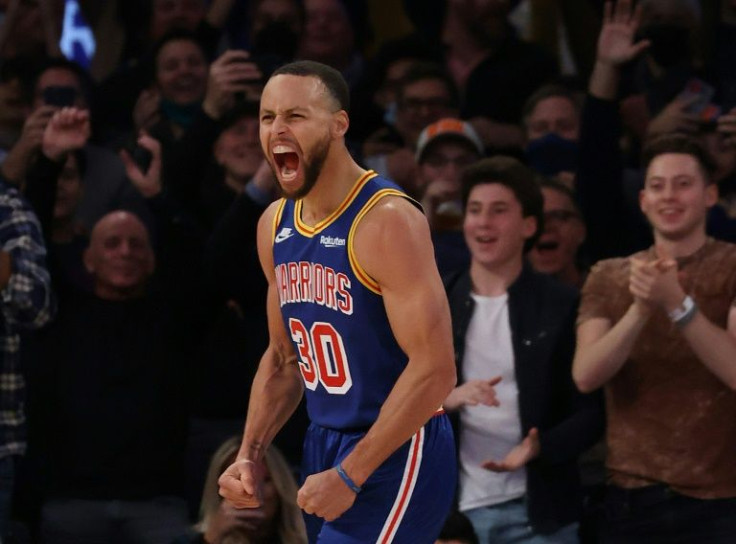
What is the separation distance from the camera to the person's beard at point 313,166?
3742mm

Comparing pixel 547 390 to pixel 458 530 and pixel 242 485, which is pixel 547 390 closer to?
pixel 458 530

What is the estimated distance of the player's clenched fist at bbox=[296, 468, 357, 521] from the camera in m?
3.61

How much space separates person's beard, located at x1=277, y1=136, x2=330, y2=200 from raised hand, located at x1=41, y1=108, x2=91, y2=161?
246cm

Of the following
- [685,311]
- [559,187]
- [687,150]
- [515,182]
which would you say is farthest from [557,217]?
[685,311]

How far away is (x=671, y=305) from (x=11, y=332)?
7.56ft

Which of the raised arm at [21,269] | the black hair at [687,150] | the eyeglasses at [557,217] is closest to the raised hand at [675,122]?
the eyeglasses at [557,217]

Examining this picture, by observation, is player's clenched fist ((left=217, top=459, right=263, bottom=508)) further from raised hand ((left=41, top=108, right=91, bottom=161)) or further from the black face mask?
the black face mask

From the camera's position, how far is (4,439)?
526 centimetres

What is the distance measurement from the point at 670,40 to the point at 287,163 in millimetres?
4118

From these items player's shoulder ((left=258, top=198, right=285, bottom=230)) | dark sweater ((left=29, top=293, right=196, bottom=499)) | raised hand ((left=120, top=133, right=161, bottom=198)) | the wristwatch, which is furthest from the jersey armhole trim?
raised hand ((left=120, top=133, right=161, bottom=198))

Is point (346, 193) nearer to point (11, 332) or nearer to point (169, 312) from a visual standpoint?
point (11, 332)

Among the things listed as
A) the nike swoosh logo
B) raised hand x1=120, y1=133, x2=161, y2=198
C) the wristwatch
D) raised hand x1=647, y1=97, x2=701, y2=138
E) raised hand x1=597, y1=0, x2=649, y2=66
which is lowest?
the wristwatch

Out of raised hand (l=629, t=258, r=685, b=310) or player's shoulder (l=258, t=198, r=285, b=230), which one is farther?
raised hand (l=629, t=258, r=685, b=310)

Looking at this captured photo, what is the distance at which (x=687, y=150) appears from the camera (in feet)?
17.1
